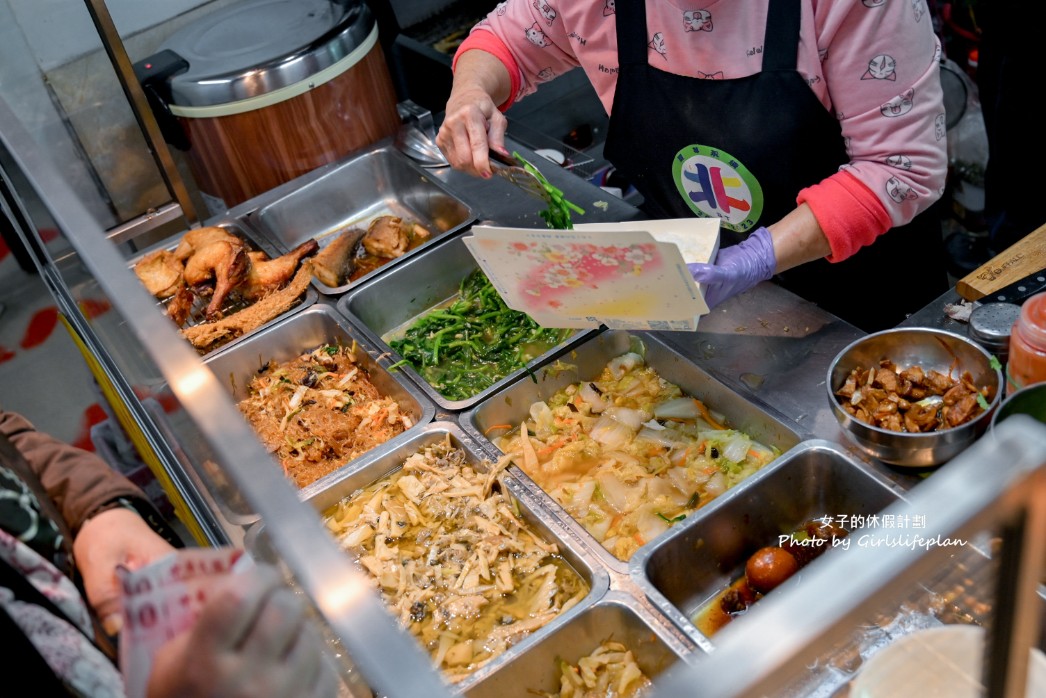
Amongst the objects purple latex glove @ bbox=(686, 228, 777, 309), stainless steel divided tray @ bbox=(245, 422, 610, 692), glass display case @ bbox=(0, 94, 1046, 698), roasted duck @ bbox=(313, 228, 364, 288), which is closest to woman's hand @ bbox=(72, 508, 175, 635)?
glass display case @ bbox=(0, 94, 1046, 698)

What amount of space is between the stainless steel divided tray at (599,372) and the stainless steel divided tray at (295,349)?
1.04ft

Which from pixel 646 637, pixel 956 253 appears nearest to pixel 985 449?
pixel 646 637

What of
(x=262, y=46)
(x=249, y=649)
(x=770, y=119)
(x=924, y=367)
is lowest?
(x=924, y=367)

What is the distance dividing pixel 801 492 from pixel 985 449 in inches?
63.1

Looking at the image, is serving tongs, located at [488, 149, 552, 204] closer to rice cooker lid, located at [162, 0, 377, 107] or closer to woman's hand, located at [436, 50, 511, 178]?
woman's hand, located at [436, 50, 511, 178]

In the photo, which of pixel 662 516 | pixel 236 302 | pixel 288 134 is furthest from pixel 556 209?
pixel 288 134

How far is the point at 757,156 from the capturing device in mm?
2535

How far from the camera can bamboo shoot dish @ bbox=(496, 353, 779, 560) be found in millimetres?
2326

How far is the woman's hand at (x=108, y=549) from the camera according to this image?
1274 mm

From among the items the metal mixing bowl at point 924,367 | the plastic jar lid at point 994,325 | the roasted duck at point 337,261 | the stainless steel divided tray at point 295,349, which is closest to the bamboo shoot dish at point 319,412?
the stainless steel divided tray at point 295,349

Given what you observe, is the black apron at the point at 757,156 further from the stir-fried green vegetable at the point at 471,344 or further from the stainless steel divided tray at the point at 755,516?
the stainless steel divided tray at the point at 755,516

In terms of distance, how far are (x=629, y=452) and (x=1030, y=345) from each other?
3.33ft

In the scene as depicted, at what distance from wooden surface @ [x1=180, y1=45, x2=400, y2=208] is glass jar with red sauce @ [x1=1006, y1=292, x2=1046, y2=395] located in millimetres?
2643

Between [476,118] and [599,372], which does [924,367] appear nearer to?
[599,372]
